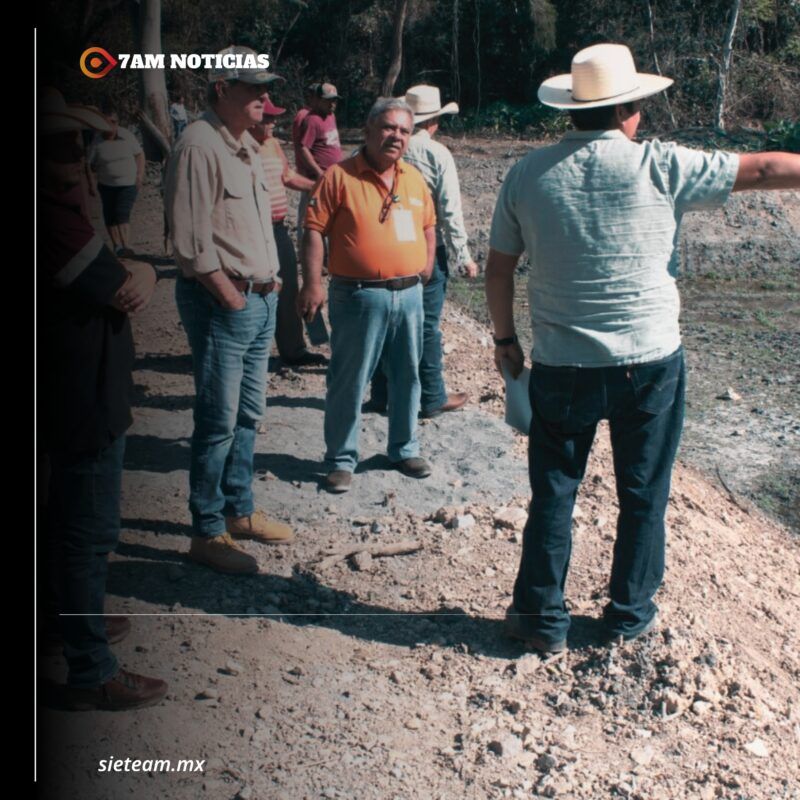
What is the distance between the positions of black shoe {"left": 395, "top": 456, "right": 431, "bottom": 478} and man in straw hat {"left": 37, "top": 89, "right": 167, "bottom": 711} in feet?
6.46

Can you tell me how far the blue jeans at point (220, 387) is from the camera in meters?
Result: 3.51

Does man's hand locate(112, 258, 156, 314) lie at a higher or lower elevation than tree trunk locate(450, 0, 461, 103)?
lower

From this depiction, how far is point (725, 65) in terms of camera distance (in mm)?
8812

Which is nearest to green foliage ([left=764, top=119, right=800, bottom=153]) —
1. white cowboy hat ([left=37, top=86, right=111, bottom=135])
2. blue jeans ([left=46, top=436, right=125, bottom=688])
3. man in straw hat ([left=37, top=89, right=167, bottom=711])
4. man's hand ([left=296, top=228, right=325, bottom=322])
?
man's hand ([left=296, top=228, right=325, bottom=322])

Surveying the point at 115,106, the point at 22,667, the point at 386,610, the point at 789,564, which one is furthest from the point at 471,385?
the point at 22,667

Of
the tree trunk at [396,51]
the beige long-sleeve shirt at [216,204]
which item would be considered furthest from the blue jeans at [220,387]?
the tree trunk at [396,51]

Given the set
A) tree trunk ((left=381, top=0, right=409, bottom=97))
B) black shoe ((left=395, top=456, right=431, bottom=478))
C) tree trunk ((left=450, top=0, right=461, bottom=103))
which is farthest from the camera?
tree trunk ((left=450, top=0, right=461, bottom=103))

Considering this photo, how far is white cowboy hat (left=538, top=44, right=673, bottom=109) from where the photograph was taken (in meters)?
2.86

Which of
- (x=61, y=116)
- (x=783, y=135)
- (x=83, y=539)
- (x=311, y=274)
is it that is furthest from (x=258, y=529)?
(x=783, y=135)

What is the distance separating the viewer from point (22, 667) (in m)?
3.06

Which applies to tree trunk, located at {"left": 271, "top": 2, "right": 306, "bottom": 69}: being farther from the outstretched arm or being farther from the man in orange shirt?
the outstretched arm

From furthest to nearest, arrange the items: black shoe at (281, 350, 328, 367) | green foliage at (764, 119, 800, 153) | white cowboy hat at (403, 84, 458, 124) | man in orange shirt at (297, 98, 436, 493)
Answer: green foliage at (764, 119, 800, 153) → black shoe at (281, 350, 328, 367) → white cowboy hat at (403, 84, 458, 124) → man in orange shirt at (297, 98, 436, 493)

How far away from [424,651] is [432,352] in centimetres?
229

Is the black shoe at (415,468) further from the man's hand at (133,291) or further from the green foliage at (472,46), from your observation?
the man's hand at (133,291)
